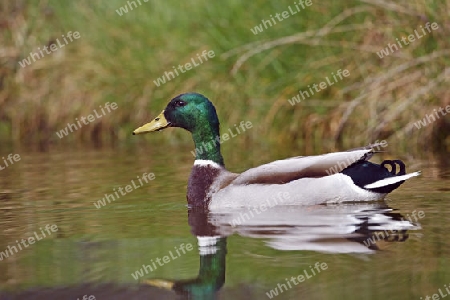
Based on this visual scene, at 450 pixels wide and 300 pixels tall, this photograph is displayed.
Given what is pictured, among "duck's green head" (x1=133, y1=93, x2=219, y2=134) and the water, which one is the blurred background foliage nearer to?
the water

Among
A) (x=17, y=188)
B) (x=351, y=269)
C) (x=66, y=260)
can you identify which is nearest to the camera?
(x=351, y=269)

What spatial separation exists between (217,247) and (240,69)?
8013mm

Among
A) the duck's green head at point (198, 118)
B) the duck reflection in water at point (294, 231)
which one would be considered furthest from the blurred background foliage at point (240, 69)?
the duck reflection in water at point (294, 231)

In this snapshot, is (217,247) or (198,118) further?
(198,118)

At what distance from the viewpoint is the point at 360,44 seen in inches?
548

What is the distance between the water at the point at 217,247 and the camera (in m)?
5.91

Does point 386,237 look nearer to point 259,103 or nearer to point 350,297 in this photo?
point 350,297

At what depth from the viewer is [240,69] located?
1499 centimetres

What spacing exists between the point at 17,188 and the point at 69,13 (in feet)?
25.3

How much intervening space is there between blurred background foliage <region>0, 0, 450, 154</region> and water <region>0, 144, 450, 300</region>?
6.99 ft

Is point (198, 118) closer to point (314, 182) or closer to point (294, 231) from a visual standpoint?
point (314, 182)

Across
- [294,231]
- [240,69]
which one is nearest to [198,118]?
[294,231]

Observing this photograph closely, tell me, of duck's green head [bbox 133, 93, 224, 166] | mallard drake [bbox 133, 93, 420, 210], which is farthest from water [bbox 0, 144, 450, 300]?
duck's green head [bbox 133, 93, 224, 166]

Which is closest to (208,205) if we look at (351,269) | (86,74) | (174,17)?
(351,269)
